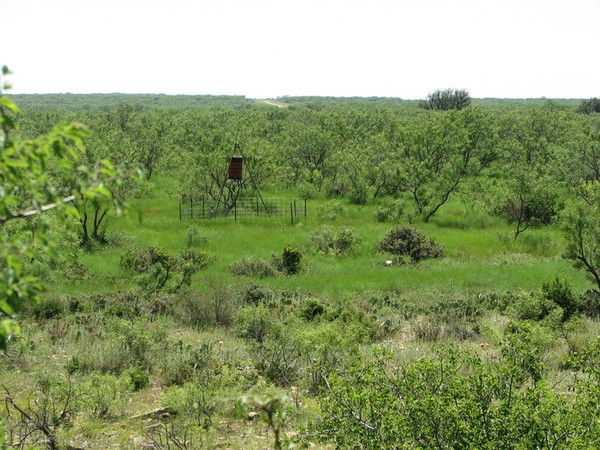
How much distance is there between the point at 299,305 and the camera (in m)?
16.0

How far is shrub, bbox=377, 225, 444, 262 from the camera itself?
22391 mm

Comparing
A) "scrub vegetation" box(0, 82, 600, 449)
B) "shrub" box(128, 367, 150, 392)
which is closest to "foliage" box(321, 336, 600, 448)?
"scrub vegetation" box(0, 82, 600, 449)

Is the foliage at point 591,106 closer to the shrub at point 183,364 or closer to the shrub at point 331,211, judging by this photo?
the shrub at point 331,211

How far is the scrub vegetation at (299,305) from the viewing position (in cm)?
538

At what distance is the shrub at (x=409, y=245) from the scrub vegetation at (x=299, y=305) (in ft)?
0.26

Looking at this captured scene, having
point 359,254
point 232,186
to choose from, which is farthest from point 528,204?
point 232,186

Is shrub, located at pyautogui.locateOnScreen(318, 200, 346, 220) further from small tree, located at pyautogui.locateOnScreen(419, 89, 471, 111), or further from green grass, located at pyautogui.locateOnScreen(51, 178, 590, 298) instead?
small tree, located at pyautogui.locateOnScreen(419, 89, 471, 111)

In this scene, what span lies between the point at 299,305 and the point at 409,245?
8.28 meters

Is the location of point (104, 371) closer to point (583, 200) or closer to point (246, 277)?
point (246, 277)

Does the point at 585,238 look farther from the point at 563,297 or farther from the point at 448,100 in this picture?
the point at 448,100

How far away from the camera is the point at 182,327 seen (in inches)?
561

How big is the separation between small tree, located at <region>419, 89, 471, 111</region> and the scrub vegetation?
46291mm

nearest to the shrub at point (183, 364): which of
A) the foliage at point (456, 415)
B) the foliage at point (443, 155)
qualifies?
the foliage at point (456, 415)

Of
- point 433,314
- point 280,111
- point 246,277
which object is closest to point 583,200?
point 433,314
